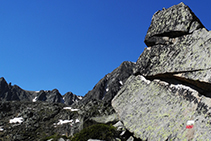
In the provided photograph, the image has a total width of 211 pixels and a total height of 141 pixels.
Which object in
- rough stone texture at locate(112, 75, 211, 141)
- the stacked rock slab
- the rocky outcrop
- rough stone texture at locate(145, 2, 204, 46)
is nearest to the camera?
rough stone texture at locate(112, 75, 211, 141)

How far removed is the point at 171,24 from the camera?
12469 mm

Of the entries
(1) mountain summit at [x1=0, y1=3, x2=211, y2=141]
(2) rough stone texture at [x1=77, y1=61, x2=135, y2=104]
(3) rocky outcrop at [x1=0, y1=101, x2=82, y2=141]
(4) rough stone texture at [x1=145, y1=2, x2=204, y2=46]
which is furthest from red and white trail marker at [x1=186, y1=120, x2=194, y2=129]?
(2) rough stone texture at [x1=77, y1=61, x2=135, y2=104]

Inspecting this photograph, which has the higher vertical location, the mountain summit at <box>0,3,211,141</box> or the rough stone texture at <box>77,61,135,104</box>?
the rough stone texture at <box>77,61,135,104</box>

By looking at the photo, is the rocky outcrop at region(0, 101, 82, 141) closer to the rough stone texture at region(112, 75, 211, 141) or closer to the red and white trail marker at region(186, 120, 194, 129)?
the rough stone texture at region(112, 75, 211, 141)

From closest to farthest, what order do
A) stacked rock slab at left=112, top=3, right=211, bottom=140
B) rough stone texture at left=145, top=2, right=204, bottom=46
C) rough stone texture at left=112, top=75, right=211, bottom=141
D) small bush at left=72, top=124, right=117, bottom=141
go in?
rough stone texture at left=112, top=75, right=211, bottom=141
stacked rock slab at left=112, top=3, right=211, bottom=140
rough stone texture at left=145, top=2, right=204, bottom=46
small bush at left=72, top=124, right=117, bottom=141

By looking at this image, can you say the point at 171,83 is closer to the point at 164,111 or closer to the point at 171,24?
the point at 164,111

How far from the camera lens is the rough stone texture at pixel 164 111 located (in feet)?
28.5

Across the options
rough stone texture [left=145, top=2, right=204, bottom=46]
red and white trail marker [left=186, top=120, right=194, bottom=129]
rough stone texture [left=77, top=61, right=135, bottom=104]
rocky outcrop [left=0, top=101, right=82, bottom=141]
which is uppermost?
rough stone texture [left=77, top=61, right=135, bottom=104]

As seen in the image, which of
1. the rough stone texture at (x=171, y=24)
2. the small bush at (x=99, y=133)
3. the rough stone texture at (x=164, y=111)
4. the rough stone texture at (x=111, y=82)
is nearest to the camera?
the rough stone texture at (x=164, y=111)

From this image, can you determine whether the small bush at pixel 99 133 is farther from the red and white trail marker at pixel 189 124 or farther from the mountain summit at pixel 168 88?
the red and white trail marker at pixel 189 124

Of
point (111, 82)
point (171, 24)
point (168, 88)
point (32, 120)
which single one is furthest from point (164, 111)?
point (111, 82)

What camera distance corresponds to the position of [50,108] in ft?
380

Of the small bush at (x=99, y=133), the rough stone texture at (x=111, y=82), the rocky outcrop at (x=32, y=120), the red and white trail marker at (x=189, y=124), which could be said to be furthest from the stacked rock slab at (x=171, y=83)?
the rough stone texture at (x=111, y=82)

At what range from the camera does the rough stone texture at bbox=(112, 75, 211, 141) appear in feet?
28.5
